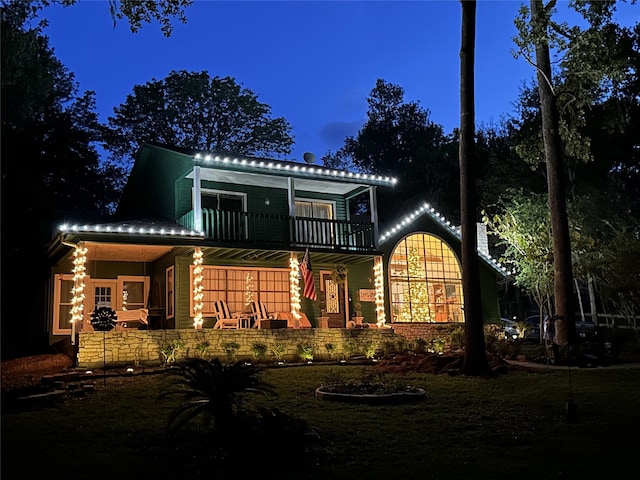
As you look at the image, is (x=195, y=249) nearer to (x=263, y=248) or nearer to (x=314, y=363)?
(x=263, y=248)

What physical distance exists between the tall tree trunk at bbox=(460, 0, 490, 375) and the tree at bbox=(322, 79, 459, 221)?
22.9 m

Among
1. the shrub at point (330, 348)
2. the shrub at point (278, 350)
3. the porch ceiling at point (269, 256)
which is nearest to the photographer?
the shrub at point (278, 350)

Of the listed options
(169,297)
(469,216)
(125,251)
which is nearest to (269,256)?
(169,297)

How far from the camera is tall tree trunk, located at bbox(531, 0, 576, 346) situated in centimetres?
1498

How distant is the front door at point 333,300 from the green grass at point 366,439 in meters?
9.19

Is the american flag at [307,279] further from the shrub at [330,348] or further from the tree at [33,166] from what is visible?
the tree at [33,166]

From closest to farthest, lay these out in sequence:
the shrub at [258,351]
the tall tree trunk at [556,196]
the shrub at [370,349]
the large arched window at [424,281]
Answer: the shrub at [258,351] < the shrub at [370,349] < the tall tree trunk at [556,196] < the large arched window at [424,281]

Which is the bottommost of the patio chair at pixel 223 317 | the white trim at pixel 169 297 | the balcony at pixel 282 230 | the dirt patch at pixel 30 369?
the dirt patch at pixel 30 369

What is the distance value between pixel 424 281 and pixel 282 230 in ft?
19.9

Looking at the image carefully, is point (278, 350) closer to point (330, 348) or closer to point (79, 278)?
point (330, 348)

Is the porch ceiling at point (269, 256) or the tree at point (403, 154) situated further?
the tree at point (403, 154)

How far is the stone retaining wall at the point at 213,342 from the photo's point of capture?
41.7 feet

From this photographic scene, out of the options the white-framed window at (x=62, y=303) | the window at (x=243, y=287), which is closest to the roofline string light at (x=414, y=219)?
the window at (x=243, y=287)

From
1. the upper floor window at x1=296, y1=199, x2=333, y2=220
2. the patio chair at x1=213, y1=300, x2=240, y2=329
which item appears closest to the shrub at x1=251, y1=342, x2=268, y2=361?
the patio chair at x1=213, y1=300, x2=240, y2=329
